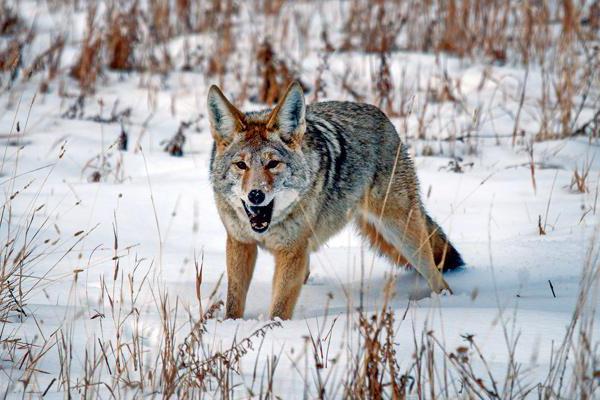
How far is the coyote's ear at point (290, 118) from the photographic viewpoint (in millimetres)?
4672

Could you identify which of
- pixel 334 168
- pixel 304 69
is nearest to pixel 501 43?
pixel 304 69

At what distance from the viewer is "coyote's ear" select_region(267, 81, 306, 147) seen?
4672 millimetres

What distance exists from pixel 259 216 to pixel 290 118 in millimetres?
611

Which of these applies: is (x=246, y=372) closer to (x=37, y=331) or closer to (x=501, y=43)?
(x=37, y=331)

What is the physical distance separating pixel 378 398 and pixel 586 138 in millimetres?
5743

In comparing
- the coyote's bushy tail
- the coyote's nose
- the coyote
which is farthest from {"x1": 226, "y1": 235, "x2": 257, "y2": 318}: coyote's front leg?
the coyote's bushy tail

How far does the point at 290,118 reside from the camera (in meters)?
4.75

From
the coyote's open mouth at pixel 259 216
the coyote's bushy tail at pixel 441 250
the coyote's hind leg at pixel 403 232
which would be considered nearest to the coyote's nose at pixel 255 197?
the coyote's open mouth at pixel 259 216

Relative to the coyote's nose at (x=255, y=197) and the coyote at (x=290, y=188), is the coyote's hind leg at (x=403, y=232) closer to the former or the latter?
the coyote at (x=290, y=188)

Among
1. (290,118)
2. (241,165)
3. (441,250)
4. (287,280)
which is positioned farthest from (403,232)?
(241,165)

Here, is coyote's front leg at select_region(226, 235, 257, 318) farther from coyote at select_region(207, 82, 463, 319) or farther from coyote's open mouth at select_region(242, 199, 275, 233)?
coyote's open mouth at select_region(242, 199, 275, 233)

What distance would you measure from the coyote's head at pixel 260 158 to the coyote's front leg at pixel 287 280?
232mm

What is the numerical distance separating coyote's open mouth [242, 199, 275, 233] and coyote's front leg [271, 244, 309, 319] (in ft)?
0.80

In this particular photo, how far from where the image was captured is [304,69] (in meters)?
9.97
